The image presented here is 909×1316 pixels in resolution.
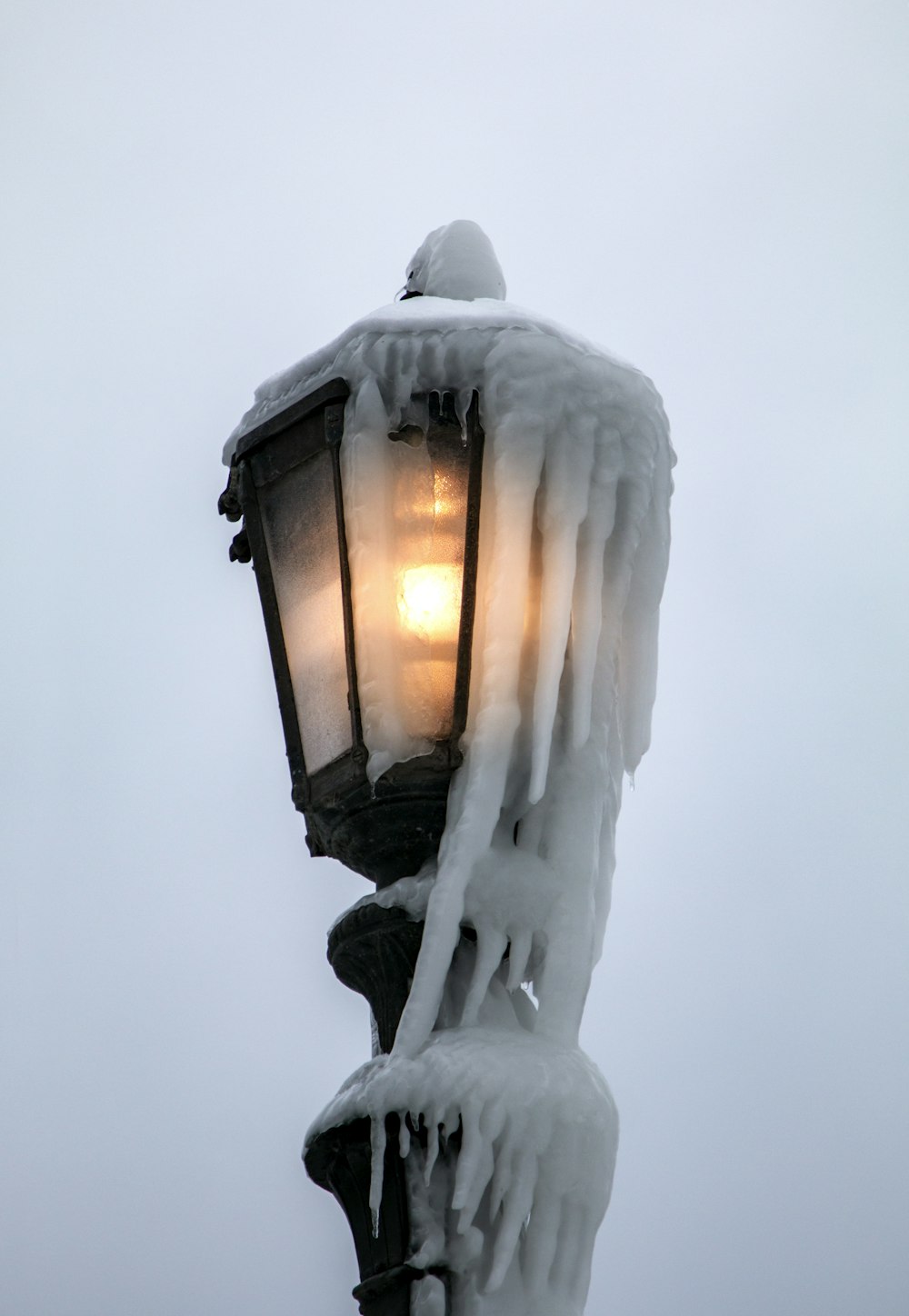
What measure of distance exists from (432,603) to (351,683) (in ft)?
0.64

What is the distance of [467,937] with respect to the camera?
115 inches

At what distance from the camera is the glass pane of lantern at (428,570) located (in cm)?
293

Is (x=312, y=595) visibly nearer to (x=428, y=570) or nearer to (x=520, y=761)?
(x=428, y=570)

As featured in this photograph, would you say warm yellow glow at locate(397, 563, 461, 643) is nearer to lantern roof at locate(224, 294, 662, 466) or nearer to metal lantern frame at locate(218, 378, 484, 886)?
metal lantern frame at locate(218, 378, 484, 886)

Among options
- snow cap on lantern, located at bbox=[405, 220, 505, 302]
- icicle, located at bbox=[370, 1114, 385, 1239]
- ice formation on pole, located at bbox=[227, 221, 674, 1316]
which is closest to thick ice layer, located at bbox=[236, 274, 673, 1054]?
ice formation on pole, located at bbox=[227, 221, 674, 1316]

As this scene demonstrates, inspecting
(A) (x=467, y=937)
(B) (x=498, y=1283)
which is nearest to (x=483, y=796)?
(A) (x=467, y=937)

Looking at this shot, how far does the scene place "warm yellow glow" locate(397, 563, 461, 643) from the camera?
2955mm

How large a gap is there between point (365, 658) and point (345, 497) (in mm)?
302

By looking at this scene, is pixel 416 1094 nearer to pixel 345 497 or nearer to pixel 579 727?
pixel 579 727

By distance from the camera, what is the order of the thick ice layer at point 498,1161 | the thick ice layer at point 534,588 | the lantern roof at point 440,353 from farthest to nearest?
the lantern roof at point 440,353 < the thick ice layer at point 534,588 < the thick ice layer at point 498,1161

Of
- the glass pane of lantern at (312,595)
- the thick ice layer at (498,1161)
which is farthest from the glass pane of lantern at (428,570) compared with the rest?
the thick ice layer at (498,1161)

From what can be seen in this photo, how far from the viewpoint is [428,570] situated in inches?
118

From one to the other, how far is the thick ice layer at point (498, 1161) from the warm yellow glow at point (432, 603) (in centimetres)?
65

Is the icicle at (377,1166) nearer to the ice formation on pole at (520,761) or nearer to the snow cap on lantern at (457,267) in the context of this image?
the ice formation on pole at (520,761)
